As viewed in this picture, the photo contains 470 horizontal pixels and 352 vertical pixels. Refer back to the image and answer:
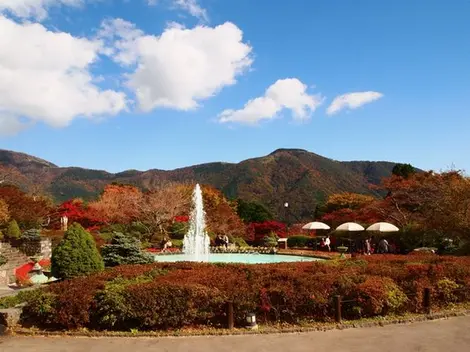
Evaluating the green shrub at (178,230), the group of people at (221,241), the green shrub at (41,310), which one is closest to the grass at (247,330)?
the green shrub at (41,310)

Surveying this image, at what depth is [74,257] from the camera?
41.5 feet

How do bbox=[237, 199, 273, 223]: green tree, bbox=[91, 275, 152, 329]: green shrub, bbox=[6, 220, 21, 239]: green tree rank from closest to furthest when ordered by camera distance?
bbox=[91, 275, 152, 329]: green shrub, bbox=[6, 220, 21, 239]: green tree, bbox=[237, 199, 273, 223]: green tree

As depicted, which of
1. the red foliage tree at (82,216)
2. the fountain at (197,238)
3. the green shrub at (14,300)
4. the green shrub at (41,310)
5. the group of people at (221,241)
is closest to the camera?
the green shrub at (41,310)

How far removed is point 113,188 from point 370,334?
3984 centimetres

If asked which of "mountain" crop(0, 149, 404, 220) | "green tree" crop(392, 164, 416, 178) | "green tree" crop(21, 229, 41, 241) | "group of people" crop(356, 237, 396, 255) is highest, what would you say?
"mountain" crop(0, 149, 404, 220)

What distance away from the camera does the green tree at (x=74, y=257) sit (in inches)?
494

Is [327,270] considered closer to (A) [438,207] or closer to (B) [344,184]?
(A) [438,207]

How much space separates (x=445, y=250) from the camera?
69.6 feet

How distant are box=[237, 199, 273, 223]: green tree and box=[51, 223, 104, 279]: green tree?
31.8m

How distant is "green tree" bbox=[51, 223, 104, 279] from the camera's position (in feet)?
41.1

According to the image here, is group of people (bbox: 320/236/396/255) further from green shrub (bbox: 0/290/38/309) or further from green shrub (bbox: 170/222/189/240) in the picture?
green shrub (bbox: 0/290/38/309)

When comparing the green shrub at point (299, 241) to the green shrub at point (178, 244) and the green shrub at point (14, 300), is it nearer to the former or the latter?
the green shrub at point (178, 244)

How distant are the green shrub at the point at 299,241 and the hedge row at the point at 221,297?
70.8 ft

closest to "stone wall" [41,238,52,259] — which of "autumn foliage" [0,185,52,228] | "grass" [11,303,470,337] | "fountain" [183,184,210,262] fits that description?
"autumn foliage" [0,185,52,228]
